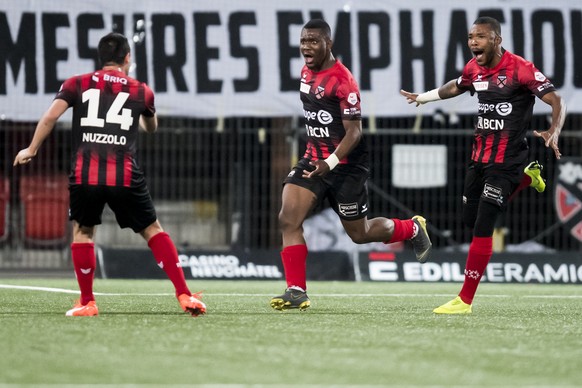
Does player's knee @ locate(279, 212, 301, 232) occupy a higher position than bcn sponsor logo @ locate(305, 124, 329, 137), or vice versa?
bcn sponsor logo @ locate(305, 124, 329, 137)

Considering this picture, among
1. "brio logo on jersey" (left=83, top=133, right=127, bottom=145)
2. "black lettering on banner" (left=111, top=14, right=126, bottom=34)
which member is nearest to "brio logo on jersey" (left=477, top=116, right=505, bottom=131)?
"brio logo on jersey" (left=83, top=133, right=127, bottom=145)

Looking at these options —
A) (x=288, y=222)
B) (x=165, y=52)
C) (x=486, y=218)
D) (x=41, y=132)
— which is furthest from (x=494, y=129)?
(x=165, y=52)

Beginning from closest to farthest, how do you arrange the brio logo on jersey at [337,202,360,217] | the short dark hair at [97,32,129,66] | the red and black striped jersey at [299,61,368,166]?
the short dark hair at [97,32,129,66], the red and black striped jersey at [299,61,368,166], the brio logo on jersey at [337,202,360,217]

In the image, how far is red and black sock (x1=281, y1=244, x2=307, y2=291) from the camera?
27.0 feet

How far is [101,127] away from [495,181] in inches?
109

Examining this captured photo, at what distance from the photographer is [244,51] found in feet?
45.5

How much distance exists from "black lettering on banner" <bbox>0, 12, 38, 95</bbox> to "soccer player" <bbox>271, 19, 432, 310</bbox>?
6.26 meters

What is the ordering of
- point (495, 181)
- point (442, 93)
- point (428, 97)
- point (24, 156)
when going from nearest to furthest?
point (24, 156) → point (495, 181) → point (442, 93) → point (428, 97)

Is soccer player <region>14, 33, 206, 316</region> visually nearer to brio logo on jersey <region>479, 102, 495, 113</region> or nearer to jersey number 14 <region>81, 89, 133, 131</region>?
jersey number 14 <region>81, 89, 133, 131</region>

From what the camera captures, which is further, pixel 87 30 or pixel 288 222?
pixel 87 30

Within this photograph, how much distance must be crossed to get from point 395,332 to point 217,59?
796cm

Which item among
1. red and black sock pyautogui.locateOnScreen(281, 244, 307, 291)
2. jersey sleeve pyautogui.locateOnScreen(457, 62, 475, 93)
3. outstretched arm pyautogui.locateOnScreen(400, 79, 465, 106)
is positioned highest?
jersey sleeve pyautogui.locateOnScreen(457, 62, 475, 93)

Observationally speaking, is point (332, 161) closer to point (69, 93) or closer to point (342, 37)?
point (69, 93)

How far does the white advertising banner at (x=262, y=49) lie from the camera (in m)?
13.9
